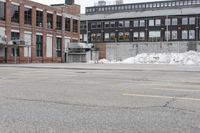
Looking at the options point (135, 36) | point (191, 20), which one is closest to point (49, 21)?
point (135, 36)

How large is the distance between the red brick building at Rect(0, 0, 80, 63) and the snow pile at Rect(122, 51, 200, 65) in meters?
13.4

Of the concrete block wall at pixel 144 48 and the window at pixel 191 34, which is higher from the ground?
A: the window at pixel 191 34

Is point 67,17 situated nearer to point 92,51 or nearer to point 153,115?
point 92,51

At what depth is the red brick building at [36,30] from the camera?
5535 cm

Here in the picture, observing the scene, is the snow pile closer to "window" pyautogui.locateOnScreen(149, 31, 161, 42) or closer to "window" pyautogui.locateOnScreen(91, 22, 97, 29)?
"window" pyautogui.locateOnScreen(149, 31, 161, 42)

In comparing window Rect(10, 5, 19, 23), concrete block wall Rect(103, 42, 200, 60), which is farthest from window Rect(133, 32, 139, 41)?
window Rect(10, 5, 19, 23)

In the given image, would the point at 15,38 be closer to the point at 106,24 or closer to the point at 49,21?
the point at 49,21

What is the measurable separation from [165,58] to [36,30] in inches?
975

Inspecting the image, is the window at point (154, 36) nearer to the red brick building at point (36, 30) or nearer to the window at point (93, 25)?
the window at point (93, 25)

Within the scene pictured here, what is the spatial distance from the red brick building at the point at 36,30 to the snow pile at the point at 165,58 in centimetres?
1342

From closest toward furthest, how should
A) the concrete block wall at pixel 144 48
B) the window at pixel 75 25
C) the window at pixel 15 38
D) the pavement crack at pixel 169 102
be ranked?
the pavement crack at pixel 169 102 < the window at pixel 15 38 < the concrete block wall at pixel 144 48 < the window at pixel 75 25

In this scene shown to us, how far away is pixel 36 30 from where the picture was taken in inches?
A: 2466

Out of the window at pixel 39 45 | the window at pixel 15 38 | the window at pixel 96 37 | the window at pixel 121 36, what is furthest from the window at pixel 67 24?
the window at pixel 96 37

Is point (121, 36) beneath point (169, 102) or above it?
above
